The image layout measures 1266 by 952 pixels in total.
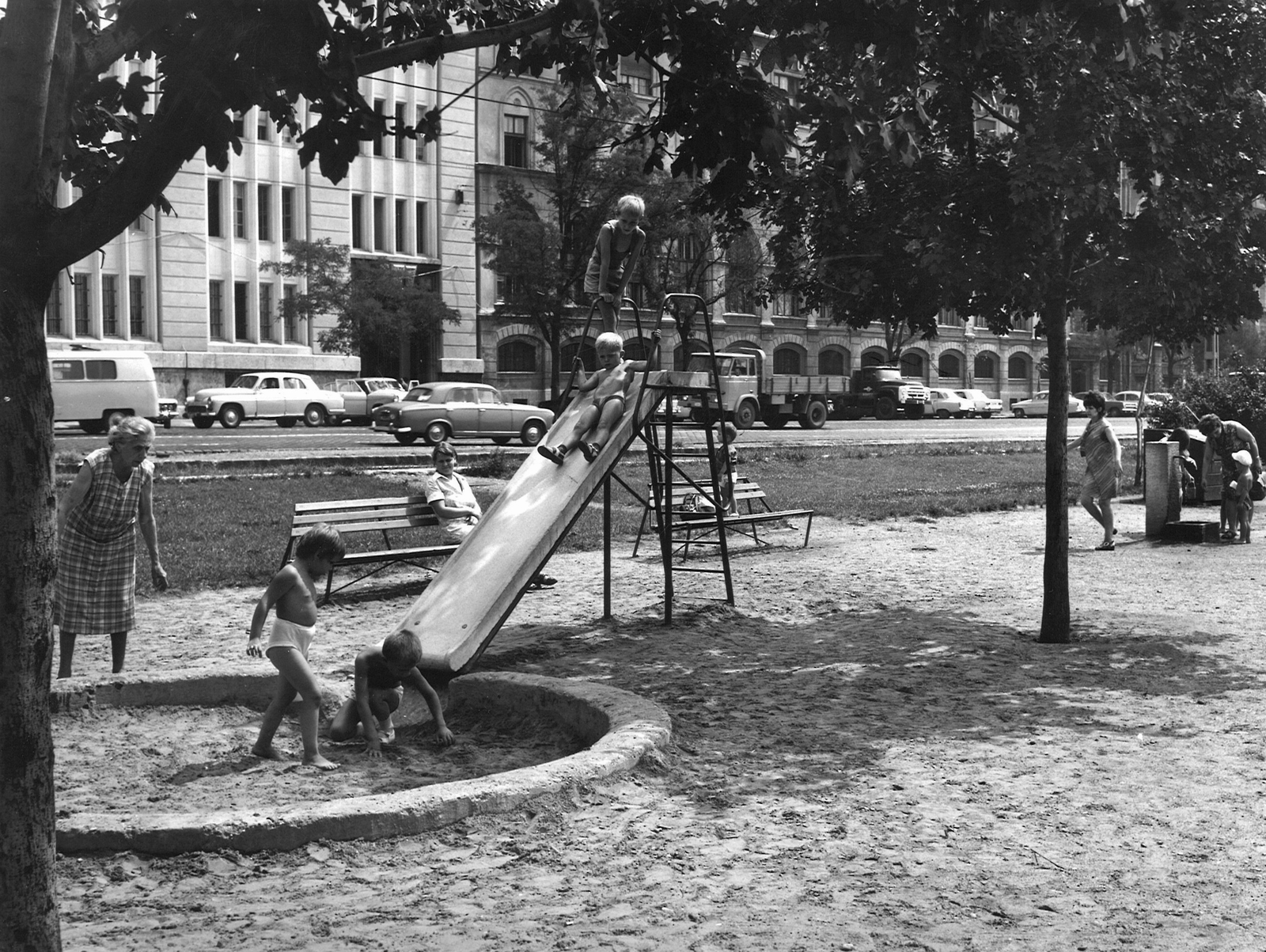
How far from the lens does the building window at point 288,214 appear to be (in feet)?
171

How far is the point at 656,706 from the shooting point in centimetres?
677

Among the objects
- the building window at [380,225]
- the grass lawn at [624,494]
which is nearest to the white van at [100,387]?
the grass lawn at [624,494]

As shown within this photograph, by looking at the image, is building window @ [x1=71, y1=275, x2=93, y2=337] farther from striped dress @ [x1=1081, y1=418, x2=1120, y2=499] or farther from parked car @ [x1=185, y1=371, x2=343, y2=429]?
striped dress @ [x1=1081, y1=418, x2=1120, y2=499]

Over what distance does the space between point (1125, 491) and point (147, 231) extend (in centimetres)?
3698

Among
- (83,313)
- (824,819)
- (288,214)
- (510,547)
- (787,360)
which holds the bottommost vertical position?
(824,819)

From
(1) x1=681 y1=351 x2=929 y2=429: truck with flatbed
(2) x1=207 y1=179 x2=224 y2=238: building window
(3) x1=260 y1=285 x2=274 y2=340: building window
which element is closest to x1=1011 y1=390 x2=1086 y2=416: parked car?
(1) x1=681 y1=351 x2=929 y2=429: truck with flatbed

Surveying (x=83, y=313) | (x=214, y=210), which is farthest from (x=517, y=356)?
(x=83, y=313)

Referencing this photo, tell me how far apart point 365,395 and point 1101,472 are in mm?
30358

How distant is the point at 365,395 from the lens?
140 feet

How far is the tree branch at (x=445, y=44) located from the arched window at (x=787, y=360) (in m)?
62.1

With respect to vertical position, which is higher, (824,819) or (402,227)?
(402,227)

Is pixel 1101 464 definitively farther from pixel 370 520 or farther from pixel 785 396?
pixel 785 396

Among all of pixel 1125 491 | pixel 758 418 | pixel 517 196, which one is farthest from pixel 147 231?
pixel 1125 491

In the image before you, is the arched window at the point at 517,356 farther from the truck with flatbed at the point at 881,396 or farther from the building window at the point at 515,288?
the truck with flatbed at the point at 881,396
